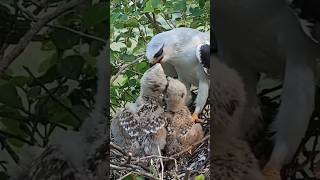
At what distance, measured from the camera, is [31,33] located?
104 centimetres

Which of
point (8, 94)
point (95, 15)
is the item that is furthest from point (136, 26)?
point (8, 94)

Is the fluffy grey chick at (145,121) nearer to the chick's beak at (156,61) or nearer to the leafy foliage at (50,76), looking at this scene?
the chick's beak at (156,61)

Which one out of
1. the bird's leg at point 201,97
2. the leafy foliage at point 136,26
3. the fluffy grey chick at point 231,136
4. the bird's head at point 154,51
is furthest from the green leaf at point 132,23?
the fluffy grey chick at point 231,136

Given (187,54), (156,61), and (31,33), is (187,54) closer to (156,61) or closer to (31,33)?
(156,61)

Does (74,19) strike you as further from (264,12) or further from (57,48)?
(264,12)

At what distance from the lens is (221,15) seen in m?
1.09

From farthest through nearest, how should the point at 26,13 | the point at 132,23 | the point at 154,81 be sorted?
the point at 132,23 → the point at 154,81 → the point at 26,13

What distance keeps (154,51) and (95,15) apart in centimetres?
29

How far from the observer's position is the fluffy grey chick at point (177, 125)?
131cm

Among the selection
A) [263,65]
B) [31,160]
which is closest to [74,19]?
[31,160]

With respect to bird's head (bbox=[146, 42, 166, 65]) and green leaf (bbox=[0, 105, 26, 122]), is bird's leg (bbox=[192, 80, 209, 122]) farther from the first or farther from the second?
green leaf (bbox=[0, 105, 26, 122])

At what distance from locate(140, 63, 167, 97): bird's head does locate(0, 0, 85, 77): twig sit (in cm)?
31

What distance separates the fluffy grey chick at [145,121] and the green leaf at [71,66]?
27 centimetres

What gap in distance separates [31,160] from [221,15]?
48cm
